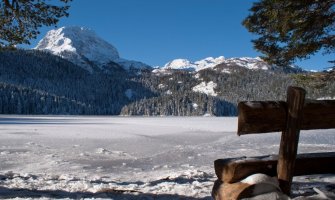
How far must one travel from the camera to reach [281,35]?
12742mm

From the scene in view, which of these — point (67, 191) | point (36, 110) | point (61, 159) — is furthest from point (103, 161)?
point (36, 110)

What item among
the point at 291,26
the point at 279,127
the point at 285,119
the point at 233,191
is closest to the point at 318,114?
the point at 285,119

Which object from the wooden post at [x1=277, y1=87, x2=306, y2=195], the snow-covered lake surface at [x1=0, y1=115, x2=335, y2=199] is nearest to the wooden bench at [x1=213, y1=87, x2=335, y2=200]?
the wooden post at [x1=277, y1=87, x2=306, y2=195]

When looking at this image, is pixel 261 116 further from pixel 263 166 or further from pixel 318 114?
pixel 318 114

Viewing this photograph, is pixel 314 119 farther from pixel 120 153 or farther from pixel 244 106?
pixel 120 153

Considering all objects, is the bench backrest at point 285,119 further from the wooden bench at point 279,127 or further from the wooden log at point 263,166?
the wooden log at point 263,166

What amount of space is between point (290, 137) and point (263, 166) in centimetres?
56

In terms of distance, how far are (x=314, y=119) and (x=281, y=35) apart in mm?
7780

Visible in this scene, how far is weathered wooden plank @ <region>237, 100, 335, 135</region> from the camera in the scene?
5.14 meters

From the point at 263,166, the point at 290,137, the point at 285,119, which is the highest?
the point at 285,119

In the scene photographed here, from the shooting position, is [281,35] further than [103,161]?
No

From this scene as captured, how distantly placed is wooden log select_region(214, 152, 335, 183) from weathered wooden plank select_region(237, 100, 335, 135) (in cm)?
49

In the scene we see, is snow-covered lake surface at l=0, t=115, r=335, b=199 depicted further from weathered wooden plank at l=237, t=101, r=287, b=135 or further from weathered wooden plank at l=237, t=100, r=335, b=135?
weathered wooden plank at l=237, t=101, r=287, b=135

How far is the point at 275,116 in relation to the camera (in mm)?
5281
